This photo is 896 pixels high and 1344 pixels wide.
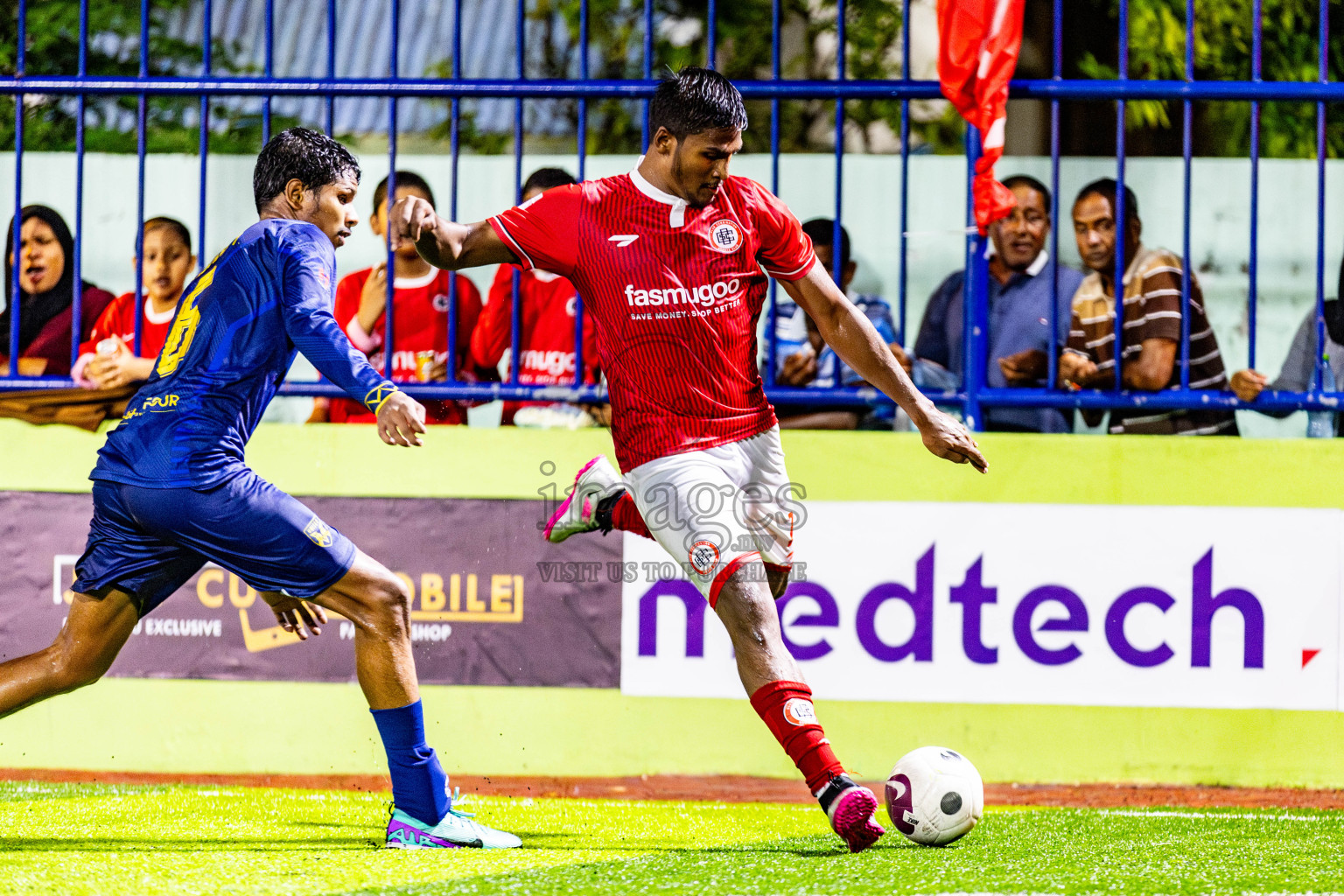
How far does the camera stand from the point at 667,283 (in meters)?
4.46

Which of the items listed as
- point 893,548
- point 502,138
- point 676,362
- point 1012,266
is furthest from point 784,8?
point 676,362

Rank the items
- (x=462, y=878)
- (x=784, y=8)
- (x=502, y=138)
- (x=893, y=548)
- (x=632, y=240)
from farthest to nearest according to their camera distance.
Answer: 1. (x=784, y=8)
2. (x=502, y=138)
3. (x=893, y=548)
4. (x=632, y=240)
5. (x=462, y=878)

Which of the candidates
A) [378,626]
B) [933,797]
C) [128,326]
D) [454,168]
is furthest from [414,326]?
[933,797]

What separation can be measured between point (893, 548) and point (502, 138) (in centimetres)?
510

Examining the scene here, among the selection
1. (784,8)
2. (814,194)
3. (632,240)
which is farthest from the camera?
(784,8)

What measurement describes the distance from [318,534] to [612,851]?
1303mm

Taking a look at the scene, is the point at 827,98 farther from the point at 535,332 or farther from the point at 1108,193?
the point at 535,332

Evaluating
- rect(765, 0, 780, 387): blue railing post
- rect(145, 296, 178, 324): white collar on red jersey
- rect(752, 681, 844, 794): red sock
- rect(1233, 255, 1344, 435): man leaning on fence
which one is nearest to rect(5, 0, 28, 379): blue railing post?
rect(145, 296, 178, 324): white collar on red jersey

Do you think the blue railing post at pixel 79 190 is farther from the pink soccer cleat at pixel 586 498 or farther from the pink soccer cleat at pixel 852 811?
the pink soccer cleat at pixel 852 811

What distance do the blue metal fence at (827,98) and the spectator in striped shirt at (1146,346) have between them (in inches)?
3.2

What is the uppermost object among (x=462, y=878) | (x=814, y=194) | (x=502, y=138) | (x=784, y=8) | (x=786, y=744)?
(x=784, y=8)

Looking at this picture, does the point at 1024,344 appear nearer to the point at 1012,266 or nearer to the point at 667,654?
the point at 1012,266

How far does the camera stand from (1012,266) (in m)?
6.21

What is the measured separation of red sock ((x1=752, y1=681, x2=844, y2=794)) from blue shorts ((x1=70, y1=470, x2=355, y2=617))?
4.25 ft
